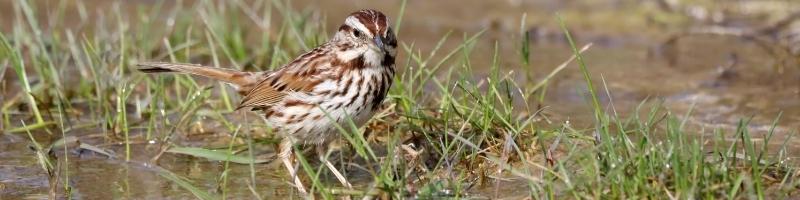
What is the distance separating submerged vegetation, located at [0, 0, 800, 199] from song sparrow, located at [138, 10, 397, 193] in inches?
4.8

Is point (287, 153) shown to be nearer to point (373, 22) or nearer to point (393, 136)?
point (393, 136)

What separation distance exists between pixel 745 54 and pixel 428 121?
3.24 metres

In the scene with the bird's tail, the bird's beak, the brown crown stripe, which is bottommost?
the bird's tail

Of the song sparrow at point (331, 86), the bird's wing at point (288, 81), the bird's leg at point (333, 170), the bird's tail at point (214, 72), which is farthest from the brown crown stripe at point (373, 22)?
the bird's tail at point (214, 72)

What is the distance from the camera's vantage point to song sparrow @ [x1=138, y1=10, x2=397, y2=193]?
17.9 feet

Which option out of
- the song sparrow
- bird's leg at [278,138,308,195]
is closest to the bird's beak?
the song sparrow

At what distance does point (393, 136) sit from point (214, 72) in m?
0.91

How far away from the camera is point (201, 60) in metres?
8.18

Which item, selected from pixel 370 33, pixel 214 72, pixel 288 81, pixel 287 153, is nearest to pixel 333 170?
pixel 287 153

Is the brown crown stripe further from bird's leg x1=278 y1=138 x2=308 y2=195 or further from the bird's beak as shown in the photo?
bird's leg x1=278 y1=138 x2=308 y2=195

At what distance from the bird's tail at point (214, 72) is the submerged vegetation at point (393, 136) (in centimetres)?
9

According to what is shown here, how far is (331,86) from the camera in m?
5.54

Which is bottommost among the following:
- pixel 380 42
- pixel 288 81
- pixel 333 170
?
pixel 333 170

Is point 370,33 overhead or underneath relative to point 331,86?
overhead
